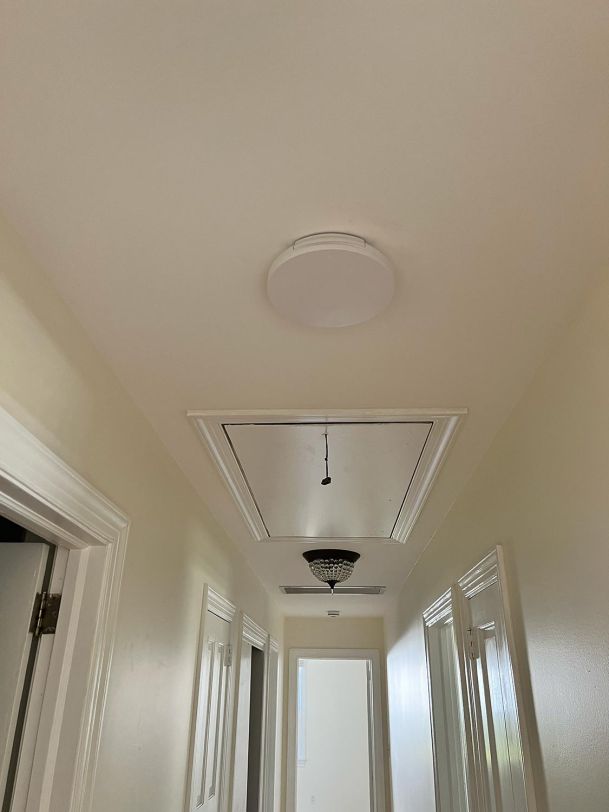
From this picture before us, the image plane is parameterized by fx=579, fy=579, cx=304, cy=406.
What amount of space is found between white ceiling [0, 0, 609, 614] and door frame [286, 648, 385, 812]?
17.4 feet

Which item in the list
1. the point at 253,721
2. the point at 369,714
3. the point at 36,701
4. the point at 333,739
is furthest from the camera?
the point at 333,739

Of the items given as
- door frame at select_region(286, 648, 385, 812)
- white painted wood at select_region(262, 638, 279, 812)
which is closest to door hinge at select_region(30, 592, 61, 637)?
white painted wood at select_region(262, 638, 279, 812)

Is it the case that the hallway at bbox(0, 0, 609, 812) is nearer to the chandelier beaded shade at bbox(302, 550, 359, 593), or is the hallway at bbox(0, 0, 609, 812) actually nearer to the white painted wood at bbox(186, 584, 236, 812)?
the white painted wood at bbox(186, 584, 236, 812)

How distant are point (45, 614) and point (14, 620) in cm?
7

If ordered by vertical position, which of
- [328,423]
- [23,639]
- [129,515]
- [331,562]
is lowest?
[23,639]

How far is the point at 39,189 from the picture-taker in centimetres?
106

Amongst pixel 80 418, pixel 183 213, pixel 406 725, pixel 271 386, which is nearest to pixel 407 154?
pixel 183 213

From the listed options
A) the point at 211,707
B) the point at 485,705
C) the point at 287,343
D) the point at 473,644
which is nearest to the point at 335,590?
the point at 211,707

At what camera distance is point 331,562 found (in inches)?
137

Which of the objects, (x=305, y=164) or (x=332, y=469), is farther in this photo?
(x=332, y=469)

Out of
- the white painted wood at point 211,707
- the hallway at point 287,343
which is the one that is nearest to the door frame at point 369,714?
the white painted wood at point 211,707

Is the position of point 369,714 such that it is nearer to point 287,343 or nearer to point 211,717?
point 211,717

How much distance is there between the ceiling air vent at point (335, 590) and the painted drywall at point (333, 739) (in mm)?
3472

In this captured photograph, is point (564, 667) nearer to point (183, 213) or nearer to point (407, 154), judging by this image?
point (407, 154)
